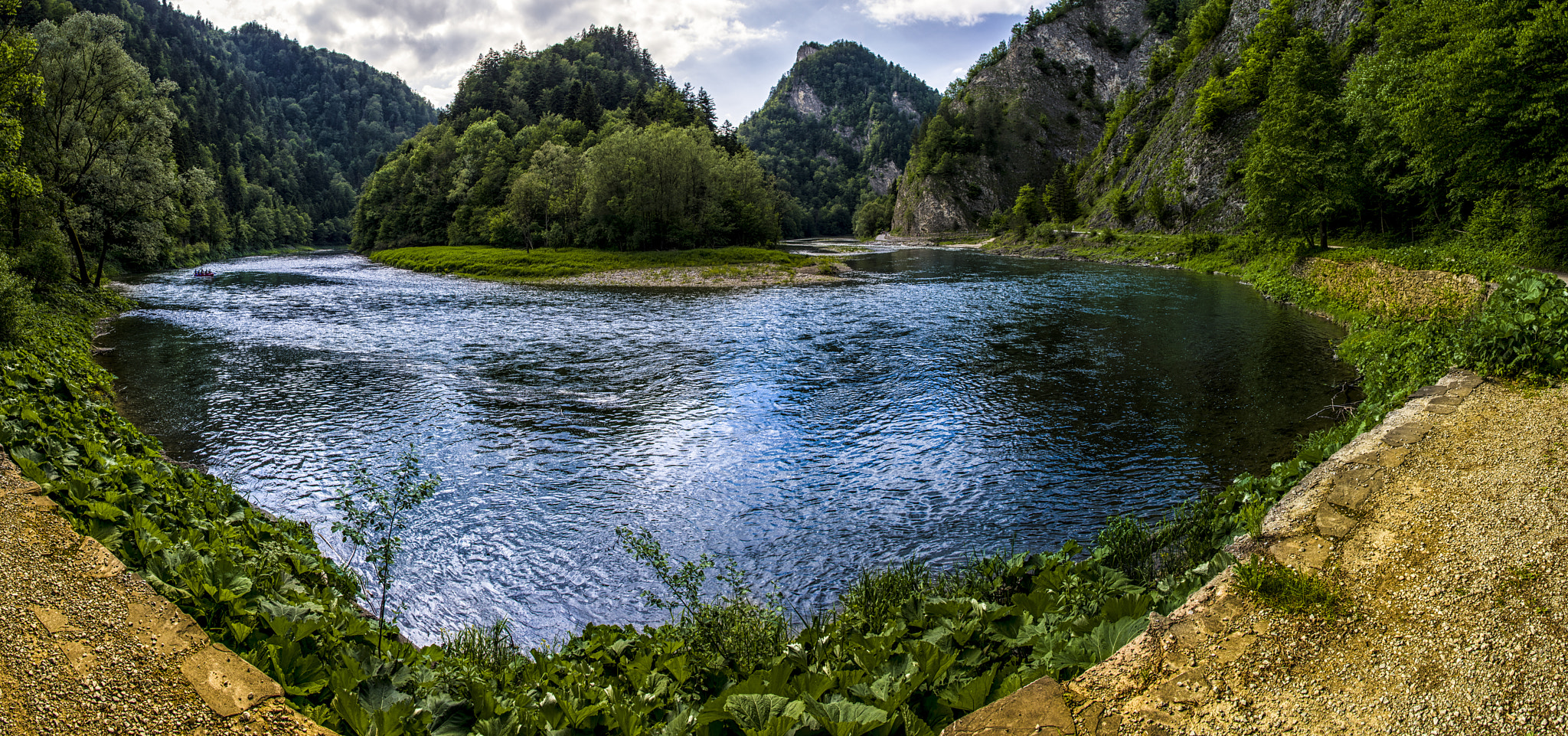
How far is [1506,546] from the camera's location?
250 inches

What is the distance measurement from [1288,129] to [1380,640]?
→ 45.2m

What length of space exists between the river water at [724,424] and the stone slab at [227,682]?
4.30m

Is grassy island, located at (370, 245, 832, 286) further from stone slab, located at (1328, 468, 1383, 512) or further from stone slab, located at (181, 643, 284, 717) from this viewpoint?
stone slab, located at (181, 643, 284, 717)

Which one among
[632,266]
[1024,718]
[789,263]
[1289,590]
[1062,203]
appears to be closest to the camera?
[1024,718]

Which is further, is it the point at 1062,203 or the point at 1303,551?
the point at 1062,203

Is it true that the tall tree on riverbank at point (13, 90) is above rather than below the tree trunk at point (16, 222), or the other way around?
above

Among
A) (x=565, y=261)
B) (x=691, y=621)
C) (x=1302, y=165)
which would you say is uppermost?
(x=1302, y=165)

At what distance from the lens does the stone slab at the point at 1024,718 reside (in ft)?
14.4

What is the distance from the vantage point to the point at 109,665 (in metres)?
4.80

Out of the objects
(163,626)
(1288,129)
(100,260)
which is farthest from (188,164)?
(1288,129)

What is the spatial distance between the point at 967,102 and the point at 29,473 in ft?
538

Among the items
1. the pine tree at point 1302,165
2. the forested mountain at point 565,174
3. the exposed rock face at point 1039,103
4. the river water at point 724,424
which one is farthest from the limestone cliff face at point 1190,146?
the forested mountain at point 565,174

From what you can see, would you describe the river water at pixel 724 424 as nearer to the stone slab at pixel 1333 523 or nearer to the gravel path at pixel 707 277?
the stone slab at pixel 1333 523

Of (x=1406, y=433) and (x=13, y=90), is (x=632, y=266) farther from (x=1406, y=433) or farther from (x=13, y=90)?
(x=1406, y=433)
